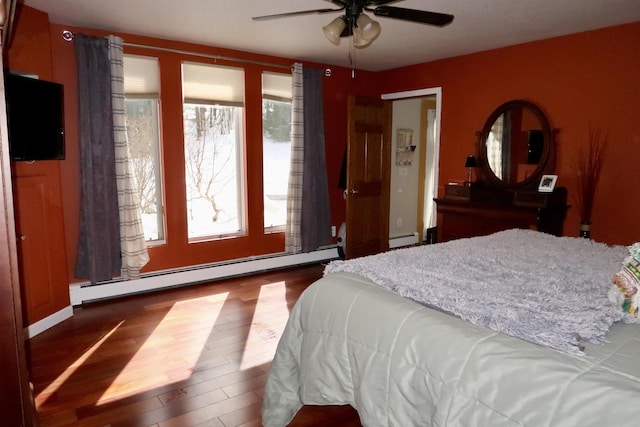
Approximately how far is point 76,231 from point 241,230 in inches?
64.1

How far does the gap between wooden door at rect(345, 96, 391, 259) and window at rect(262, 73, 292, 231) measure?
84 cm

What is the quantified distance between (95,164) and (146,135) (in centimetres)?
61

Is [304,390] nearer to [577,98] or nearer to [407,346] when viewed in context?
[407,346]

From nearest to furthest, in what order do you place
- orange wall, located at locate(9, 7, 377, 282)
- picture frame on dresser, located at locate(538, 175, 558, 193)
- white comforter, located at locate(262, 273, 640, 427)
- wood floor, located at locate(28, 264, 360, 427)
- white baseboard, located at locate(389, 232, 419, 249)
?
white comforter, located at locate(262, 273, 640, 427) → wood floor, located at locate(28, 264, 360, 427) → orange wall, located at locate(9, 7, 377, 282) → picture frame on dresser, located at locate(538, 175, 558, 193) → white baseboard, located at locate(389, 232, 419, 249)

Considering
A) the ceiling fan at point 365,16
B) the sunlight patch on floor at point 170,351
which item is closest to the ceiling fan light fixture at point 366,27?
the ceiling fan at point 365,16

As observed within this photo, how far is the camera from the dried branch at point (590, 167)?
3.53 meters

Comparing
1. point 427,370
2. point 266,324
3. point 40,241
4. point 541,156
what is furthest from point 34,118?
point 541,156

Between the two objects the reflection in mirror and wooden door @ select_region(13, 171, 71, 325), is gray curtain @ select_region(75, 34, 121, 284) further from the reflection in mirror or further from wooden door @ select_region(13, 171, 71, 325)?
the reflection in mirror

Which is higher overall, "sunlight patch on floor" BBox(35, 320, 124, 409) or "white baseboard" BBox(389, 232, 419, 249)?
"white baseboard" BBox(389, 232, 419, 249)

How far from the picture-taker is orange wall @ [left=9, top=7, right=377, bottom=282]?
3.18m

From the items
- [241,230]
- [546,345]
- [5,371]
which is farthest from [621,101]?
[5,371]

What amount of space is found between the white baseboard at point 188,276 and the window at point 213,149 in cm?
36

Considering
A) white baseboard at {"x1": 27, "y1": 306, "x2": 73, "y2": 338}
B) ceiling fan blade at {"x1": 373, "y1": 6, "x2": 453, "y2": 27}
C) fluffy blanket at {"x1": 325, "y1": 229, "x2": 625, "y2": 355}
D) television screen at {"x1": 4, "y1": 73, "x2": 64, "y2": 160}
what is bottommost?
white baseboard at {"x1": 27, "y1": 306, "x2": 73, "y2": 338}

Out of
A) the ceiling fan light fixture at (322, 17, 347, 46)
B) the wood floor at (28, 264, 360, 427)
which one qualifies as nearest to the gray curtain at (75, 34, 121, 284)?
the wood floor at (28, 264, 360, 427)
